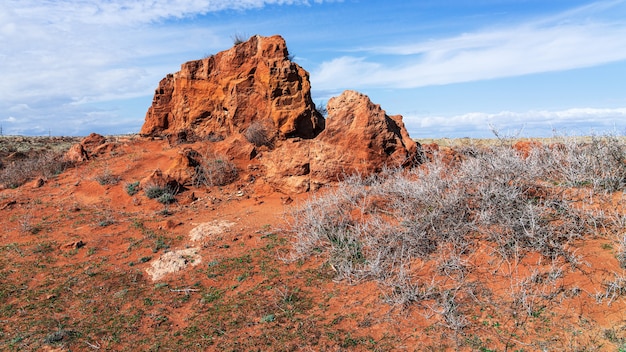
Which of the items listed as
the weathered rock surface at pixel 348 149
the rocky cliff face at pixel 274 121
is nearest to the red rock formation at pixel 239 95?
the rocky cliff face at pixel 274 121

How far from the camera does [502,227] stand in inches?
214

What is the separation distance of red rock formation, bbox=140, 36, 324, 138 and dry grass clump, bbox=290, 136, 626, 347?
6.31 m

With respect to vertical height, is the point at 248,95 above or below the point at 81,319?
above

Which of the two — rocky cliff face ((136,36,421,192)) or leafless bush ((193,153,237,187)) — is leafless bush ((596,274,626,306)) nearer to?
rocky cliff face ((136,36,421,192))

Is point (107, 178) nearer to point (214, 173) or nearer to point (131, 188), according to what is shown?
point (131, 188)

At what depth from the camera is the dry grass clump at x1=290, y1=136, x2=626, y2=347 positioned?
4.88m

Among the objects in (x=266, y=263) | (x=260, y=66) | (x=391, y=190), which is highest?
(x=260, y=66)

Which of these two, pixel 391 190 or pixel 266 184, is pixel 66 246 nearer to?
pixel 266 184

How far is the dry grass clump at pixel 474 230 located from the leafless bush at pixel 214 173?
4586 mm

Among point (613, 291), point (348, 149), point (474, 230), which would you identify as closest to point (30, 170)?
point (348, 149)

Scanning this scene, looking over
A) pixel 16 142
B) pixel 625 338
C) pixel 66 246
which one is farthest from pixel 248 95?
pixel 16 142

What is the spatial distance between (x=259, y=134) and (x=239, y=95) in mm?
1843

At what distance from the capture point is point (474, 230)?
5.72 metres

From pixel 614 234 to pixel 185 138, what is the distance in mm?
13399
